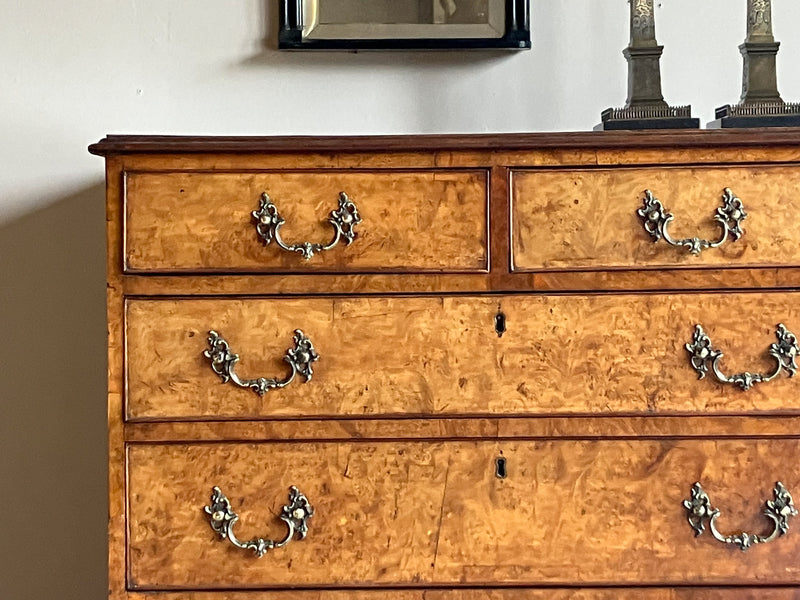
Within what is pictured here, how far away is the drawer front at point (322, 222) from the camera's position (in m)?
1.30

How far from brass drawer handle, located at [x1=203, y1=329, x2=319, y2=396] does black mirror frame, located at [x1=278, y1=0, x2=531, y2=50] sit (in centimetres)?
80

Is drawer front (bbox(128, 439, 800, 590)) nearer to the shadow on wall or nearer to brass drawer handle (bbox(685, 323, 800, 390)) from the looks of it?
brass drawer handle (bbox(685, 323, 800, 390))

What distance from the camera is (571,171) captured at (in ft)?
4.29

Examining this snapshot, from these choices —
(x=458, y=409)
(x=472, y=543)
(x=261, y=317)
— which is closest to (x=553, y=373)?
(x=458, y=409)

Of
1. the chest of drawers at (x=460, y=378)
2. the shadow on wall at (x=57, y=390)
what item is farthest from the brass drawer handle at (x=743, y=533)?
the shadow on wall at (x=57, y=390)

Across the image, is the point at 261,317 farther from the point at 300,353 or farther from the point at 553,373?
the point at 553,373

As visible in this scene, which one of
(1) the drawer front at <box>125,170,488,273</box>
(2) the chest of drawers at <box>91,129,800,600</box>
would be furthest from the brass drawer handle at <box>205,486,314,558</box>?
(1) the drawer front at <box>125,170,488,273</box>

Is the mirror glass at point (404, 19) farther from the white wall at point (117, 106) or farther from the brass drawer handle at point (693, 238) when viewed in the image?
the brass drawer handle at point (693, 238)

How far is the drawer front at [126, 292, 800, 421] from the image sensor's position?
131 centimetres

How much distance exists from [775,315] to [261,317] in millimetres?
786

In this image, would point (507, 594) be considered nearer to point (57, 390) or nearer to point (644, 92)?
point (644, 92)

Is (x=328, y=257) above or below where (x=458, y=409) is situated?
above

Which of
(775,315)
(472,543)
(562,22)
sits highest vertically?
(562,22)

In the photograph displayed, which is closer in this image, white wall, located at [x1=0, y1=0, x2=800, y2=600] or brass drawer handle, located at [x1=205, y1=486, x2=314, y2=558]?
brass drawer handle, located at [x1=205, y1=486, x2=314, y2=558]
